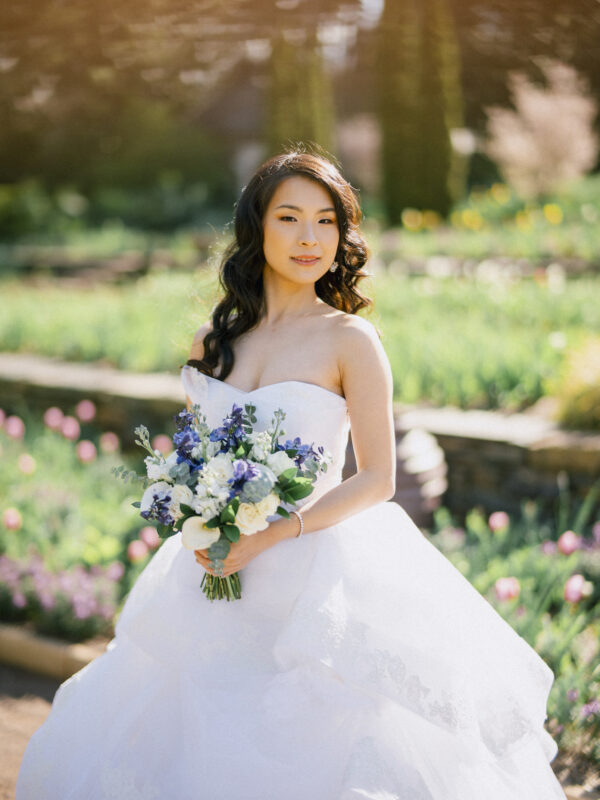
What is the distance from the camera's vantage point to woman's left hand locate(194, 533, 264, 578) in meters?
2.10

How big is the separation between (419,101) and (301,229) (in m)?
15.3

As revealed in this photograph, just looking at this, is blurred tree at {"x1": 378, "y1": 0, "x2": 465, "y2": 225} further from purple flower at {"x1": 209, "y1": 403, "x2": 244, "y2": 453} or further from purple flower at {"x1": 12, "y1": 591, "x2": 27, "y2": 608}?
purple flower at {"x1": 209, "y1": 403, "x2": 244, "y2": 453}

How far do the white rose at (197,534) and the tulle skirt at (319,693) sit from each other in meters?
0.26

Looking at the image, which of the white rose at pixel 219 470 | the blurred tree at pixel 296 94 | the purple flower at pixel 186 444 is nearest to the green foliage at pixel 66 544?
the purple flower at pixel 186 444

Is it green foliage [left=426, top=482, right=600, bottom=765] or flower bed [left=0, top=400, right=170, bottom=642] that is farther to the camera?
flower bed [left=0, top=400, right=170, bottom=642]

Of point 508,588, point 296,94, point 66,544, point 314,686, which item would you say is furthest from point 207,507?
point 296,94

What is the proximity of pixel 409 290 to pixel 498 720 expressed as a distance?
7137 millimetres

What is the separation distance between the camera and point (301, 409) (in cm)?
227

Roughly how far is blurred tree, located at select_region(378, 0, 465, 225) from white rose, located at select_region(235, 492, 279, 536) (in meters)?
15.5

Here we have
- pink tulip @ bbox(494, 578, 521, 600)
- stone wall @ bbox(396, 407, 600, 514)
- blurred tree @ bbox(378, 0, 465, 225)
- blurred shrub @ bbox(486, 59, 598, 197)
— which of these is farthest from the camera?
blurred shrub @ bbox(486, 59, 598, 197)

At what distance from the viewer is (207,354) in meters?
2.54

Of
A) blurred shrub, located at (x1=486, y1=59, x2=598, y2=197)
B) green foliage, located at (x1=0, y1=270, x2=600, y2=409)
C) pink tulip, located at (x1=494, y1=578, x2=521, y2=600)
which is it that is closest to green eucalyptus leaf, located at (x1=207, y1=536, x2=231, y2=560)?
pink tulip, located at (x1=494, y1=578, x2=521, y2=600)

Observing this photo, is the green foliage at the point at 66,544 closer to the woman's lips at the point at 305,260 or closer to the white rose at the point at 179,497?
the white rose at the point at 179,497

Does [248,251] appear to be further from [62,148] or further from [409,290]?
[62,148]
